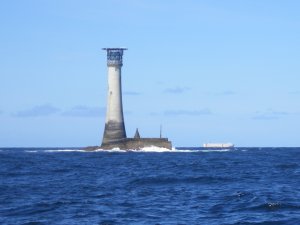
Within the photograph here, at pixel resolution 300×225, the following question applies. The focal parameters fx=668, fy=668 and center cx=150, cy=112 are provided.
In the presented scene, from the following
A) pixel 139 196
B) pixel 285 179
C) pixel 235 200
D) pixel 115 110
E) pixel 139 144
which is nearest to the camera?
pixel 235 200

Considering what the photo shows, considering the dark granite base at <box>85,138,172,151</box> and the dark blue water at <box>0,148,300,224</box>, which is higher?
the dark granite base at <box>85,138,172,151</box>

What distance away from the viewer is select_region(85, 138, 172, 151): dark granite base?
458 feet

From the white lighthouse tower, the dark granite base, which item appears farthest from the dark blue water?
the dark granite base

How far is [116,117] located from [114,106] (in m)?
2.47

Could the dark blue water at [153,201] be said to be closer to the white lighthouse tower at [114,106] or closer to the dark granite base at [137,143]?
the white lighthouse tower at [114,106]

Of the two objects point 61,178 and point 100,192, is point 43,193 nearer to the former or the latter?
point 100,192

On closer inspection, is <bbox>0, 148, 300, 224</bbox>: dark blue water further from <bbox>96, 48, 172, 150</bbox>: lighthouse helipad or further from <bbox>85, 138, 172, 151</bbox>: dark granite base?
<bbox>85, 138, 172, 151</bbox>: dark granite base

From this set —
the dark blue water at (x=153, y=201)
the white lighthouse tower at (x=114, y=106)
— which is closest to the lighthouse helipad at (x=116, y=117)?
the white lighthouse tower at (x=114, y=106)

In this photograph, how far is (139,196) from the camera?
36344 millimetres

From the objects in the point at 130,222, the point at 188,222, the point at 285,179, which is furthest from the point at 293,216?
the point at 285,179

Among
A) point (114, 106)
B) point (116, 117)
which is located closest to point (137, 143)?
point (116, 117)

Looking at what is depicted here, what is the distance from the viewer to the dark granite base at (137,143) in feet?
458

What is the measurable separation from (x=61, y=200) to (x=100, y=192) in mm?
4607

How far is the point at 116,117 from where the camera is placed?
135875mm
